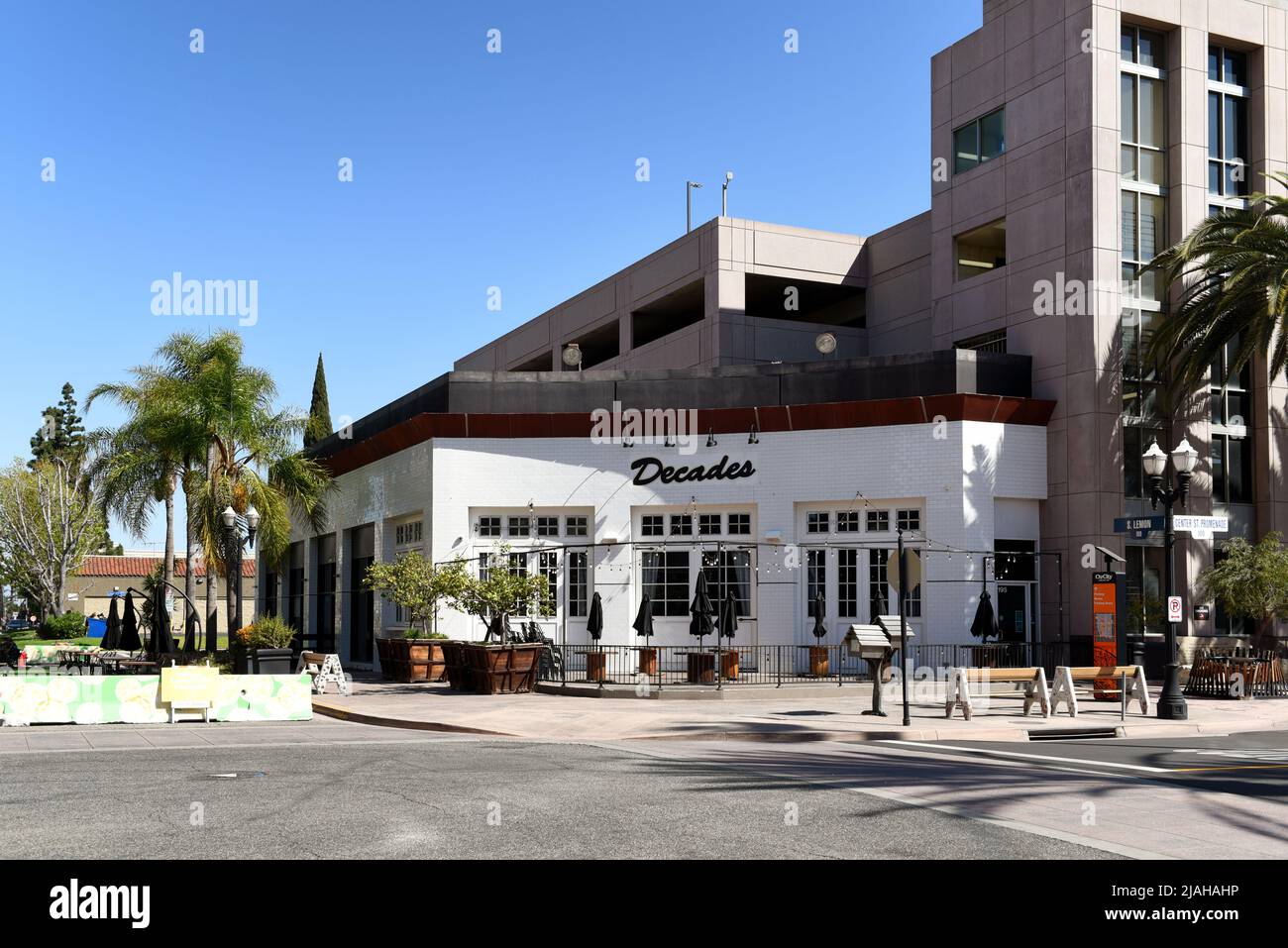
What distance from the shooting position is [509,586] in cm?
2636

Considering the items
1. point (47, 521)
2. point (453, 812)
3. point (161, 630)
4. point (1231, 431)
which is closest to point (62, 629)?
point (47, 521)

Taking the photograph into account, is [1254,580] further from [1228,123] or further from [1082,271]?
[1228,123]

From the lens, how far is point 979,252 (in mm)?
36594

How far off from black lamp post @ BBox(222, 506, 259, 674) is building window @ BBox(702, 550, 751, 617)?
11.2 meters

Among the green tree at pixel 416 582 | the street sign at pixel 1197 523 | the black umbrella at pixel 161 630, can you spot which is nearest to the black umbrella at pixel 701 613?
the green tree at pixel 416 582

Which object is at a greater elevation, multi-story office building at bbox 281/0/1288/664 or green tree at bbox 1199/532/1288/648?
multi-story office building at bbox 281/0/1288/664

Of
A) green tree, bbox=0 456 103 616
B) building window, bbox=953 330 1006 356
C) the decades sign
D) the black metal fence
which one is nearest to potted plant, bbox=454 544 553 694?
the black metal fence

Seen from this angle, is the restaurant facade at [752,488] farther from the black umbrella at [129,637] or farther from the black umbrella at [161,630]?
the black umbrella at [129,637]

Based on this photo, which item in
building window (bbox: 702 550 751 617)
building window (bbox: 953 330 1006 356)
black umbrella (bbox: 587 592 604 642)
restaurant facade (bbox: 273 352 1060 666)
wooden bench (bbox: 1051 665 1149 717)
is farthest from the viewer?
building window (bbox: 953 330 1006 356)

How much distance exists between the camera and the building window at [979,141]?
34706mm

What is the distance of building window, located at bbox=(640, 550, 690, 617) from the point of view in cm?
3244

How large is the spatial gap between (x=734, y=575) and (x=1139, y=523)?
33.0 feet

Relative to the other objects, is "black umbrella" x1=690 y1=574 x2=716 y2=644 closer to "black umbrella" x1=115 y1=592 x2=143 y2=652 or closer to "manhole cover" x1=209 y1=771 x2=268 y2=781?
"manhole cover" x1=209 y1=771 x2=268 y2=781

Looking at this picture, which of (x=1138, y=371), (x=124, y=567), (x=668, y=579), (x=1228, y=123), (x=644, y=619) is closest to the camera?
(x=644, y=619)
